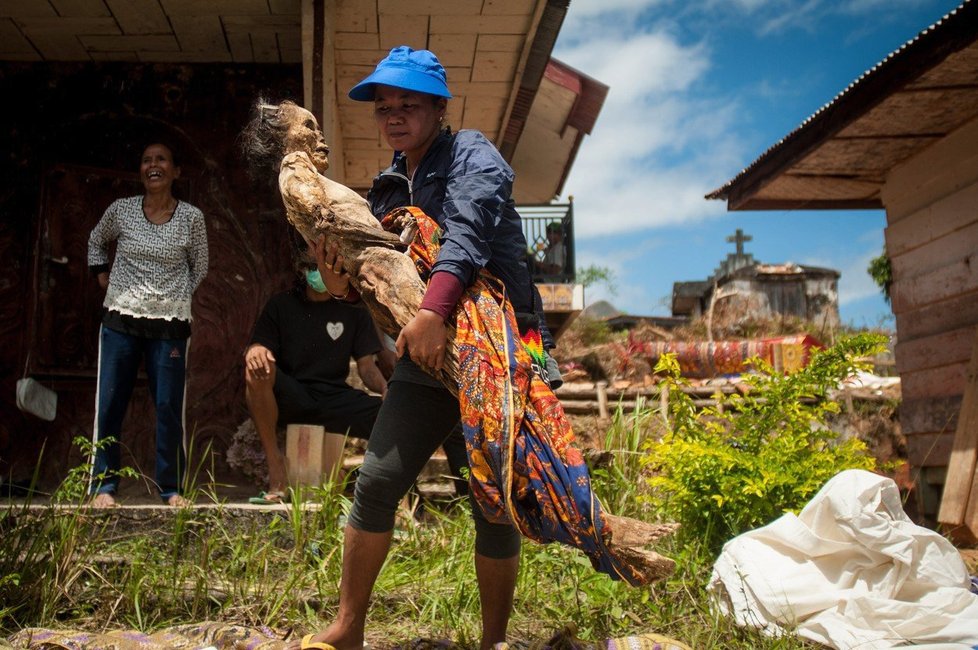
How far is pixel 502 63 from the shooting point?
20.5ft

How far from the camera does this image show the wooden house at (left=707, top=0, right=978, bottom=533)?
19.5ft

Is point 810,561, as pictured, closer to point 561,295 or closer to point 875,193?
point 875,193

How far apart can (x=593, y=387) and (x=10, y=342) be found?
643cm

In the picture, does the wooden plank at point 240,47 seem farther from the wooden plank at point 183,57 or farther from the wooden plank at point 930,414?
the wooden plank at point 930,414

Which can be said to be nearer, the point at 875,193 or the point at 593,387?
the point at 875,193

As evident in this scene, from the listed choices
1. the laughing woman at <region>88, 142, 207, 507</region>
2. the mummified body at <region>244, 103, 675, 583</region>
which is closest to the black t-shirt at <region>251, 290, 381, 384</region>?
the laughing woman at <region>88, 142, 207, 507</region>

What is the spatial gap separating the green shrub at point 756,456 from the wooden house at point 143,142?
2719 millimetres

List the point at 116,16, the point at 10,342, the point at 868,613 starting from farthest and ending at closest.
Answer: the point at 10,342 → the point at 116,16 → the point at 868,613

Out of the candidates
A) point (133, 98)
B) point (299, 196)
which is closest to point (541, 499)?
point (299, 196)

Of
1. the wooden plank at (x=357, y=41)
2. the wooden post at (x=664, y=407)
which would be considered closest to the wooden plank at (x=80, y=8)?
the wooden plank at (x=357, y=41)

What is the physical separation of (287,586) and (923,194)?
19.5ft

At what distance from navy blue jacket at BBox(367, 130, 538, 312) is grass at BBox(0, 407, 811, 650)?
145cm

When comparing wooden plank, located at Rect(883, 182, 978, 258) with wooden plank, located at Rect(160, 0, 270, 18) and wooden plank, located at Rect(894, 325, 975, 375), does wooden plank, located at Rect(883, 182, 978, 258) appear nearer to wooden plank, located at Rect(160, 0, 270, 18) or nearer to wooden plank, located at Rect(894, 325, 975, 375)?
wooden plank, located at Rect(894, 325, 975, 375)

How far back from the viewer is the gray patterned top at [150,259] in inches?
205
